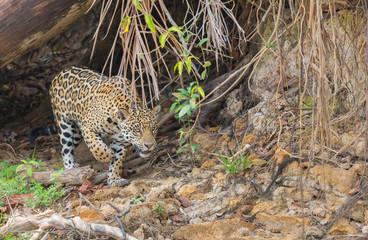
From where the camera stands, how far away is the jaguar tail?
23.7 feet

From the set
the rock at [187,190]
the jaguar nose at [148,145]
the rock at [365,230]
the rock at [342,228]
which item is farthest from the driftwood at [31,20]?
the rock at [365,230]

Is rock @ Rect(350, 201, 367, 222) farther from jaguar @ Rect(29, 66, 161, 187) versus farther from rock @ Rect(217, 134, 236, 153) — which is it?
jaguar @ Rect(29, 66, 161, 187)

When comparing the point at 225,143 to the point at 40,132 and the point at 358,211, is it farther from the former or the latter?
the point at 40,132

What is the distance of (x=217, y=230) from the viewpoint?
411 cm

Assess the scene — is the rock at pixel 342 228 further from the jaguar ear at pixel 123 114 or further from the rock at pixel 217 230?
the jaguar ear at pixel 123 114

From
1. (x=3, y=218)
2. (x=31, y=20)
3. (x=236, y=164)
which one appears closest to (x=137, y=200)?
(x=236, y=164)

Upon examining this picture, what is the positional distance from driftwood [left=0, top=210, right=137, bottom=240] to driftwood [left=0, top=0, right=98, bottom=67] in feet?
7.96

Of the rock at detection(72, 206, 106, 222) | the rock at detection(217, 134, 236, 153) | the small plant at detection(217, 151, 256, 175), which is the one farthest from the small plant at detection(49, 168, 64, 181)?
the rock at detection(217, 134, 236, 153)

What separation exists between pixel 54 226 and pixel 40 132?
396cm

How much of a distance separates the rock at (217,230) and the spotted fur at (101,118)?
1.59 m

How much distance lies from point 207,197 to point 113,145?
192 centimetres

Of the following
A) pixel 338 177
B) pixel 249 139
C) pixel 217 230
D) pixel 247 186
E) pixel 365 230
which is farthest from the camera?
pixel 249 139

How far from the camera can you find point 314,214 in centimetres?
414

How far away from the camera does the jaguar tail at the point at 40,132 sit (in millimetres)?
7215
